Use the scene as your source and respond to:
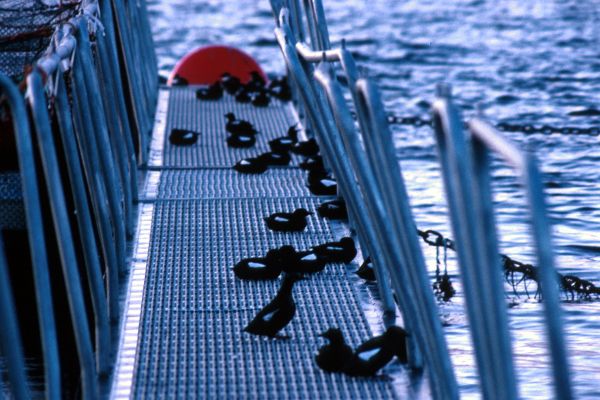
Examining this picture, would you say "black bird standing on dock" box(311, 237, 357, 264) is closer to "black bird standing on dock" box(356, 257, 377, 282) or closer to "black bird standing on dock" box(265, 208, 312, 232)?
"black bird standing on dock" box(356, 257, 377, 282)

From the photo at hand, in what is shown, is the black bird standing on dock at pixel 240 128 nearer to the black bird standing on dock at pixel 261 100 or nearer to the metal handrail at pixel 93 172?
the black bird standing on dock at pixel 261 100

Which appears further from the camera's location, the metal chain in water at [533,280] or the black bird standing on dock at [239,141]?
the black bird standing on dock at [239,141]

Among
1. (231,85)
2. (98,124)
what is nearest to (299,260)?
(98,124)

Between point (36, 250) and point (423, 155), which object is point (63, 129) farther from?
point (423, 155)

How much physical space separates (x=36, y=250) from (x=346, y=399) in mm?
980

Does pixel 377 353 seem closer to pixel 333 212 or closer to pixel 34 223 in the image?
pixel 34 223

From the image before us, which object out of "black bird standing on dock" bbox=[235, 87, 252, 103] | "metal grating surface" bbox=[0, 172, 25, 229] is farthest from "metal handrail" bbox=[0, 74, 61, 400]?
"black bird standing on dock" bbox=[235, 87, 252, 103]

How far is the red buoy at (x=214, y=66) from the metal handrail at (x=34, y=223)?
984 cm

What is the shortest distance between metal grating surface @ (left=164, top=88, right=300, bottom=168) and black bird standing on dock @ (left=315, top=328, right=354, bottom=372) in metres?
3.34

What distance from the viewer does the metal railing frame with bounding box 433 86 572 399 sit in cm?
227

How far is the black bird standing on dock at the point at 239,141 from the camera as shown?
754 cm

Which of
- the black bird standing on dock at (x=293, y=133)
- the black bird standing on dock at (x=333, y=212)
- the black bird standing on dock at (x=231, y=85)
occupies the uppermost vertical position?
the black bird standing on dock at (x=333, y=212)

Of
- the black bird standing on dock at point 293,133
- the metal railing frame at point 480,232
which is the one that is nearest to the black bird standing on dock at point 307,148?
the black bird standing on dock at point 293,133

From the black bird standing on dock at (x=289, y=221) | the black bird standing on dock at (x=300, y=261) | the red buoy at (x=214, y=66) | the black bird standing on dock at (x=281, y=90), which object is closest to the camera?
the black bird standing on dock at (x=300, y=261)
